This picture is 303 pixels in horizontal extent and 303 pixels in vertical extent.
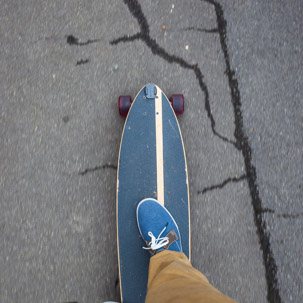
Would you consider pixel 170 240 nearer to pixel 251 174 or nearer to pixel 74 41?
pixel 251 174

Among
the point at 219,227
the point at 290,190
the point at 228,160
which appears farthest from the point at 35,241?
the point at 290,190

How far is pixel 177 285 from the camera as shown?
132 centimetres

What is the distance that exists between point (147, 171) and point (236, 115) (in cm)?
71

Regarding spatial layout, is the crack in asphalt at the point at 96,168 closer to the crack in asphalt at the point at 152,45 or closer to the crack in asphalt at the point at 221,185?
the crack in asphalt at the point at 221,185

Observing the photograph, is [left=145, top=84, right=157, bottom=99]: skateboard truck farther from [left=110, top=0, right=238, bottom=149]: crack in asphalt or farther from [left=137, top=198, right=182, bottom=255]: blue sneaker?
[left=137, top=198, right=182, bottom=255]: blue sneaker

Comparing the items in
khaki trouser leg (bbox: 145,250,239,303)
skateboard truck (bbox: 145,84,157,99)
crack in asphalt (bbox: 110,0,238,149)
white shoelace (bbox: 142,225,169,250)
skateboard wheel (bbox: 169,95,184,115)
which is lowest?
khaki trouser leg (bbox: 145,250,239,303)

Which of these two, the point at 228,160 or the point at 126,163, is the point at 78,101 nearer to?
the point at 126,163

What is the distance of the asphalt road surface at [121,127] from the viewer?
1.86 meters

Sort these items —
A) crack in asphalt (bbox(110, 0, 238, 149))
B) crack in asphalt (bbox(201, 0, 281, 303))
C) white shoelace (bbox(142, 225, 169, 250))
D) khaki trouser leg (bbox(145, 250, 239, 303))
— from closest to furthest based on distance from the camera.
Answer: khaki trouser leg (bbox(145, 250, 239, 303)), white shoelace (bbox(142, 225, 169, 250)), crack in asphalt (bbox(201, 0, 281, 303)), crack in asphalt (bbox(110, 0, 238, 149))

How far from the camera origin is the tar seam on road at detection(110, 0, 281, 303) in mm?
1866

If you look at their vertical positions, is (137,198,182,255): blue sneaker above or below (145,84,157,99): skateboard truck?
below

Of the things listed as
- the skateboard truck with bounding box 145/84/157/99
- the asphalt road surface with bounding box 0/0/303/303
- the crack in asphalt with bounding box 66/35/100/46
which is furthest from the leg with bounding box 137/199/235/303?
the crack in asphalt with bounding box 66/35/100/46

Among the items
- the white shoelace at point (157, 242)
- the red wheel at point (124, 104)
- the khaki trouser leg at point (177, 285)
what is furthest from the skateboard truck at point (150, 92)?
the khaki trouser leg at point (177, 285)

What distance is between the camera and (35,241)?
1.87 meters
